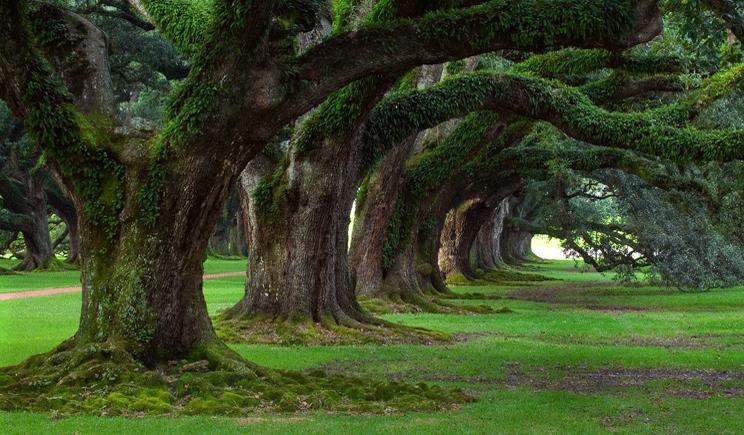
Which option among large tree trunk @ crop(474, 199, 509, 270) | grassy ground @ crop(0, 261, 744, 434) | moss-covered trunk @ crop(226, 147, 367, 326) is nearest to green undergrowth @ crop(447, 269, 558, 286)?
large tree trunk @ crop(474, 199, 509, 270)

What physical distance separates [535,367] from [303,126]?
5.84 meters

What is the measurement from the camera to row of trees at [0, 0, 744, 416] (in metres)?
11.0

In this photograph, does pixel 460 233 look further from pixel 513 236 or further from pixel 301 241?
pixel 513 236

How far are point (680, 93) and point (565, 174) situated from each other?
672cm

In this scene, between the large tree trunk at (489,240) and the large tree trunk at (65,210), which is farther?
the large tree trunk at (65,210)

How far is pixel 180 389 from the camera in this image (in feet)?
33.4

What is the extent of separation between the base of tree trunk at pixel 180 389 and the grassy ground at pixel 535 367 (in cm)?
41

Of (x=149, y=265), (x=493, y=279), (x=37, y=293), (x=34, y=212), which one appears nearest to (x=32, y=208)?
(x=34, y=212)

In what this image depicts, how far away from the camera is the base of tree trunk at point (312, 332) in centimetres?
1661

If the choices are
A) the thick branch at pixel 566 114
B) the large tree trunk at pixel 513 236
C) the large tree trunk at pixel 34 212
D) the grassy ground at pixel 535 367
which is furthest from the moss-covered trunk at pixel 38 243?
the thick branch at pixel 566 114

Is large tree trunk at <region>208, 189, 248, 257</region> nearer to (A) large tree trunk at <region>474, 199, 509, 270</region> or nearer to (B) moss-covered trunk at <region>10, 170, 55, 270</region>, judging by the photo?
(A) large tree trunk at <region>474, 199, 509, 270</region>

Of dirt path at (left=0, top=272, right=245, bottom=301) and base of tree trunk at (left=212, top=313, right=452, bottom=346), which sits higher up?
dirt path at (left=0, top=272, right=245, bottom=301)

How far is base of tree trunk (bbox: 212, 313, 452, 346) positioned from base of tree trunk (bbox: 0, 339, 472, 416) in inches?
201

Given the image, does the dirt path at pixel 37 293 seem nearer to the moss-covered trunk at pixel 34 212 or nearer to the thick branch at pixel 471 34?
the moss-covered trunk at pixel 34 212
